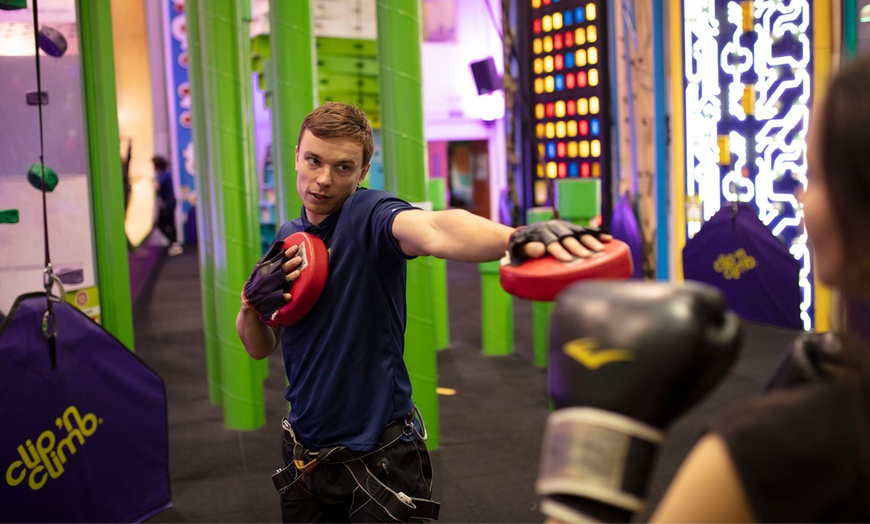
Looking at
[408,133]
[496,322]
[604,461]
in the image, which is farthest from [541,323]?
[604,461]

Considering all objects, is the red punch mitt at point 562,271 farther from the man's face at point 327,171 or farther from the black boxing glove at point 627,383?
the man's face at point 327,171

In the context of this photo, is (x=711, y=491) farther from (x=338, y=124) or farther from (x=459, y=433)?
(x=459, y=433)

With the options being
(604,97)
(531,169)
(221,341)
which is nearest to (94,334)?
(221,341)

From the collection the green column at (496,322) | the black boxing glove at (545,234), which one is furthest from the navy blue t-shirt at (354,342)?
the green column at (496,322)

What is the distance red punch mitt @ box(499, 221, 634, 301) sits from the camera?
1242mm

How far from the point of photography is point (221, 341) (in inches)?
185

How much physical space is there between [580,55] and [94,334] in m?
7.11

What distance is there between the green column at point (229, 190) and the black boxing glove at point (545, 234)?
345cm

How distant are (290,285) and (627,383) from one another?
1211mm

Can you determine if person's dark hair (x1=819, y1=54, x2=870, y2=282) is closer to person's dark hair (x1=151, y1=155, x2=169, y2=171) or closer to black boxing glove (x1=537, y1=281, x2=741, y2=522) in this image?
black boxing glove (x1=537, y1=281, x2=741, y2=522)

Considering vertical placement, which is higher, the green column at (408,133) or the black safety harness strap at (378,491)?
the green column at (408,133)

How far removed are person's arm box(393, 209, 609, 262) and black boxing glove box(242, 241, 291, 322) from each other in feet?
1.10

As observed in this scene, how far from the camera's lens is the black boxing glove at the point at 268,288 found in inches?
78.7

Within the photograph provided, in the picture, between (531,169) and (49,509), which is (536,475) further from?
(531,169)
